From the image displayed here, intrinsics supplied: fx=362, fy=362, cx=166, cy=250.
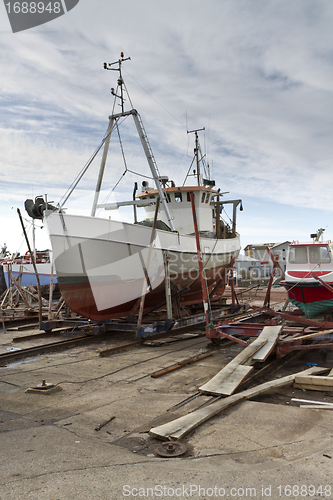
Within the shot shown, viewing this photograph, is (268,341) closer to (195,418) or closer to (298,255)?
(195,418)

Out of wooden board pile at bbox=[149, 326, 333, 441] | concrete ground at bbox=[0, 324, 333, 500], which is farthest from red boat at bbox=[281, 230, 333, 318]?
concrete ground at bbox=[0, 324, 333, 500]

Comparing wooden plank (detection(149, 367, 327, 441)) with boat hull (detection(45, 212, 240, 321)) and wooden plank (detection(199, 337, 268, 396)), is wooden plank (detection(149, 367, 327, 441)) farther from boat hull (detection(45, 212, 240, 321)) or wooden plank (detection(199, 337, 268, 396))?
boat hull (detection(45, 212, 240, 321))

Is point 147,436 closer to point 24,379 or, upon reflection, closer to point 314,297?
point 24,379

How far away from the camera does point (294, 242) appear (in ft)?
33.5

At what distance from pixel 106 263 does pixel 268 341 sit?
14.9 ft

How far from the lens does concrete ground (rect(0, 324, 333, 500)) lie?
98.0 inches

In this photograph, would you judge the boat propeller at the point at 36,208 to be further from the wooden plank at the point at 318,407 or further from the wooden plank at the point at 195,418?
the wooden plank at the point at 318,407

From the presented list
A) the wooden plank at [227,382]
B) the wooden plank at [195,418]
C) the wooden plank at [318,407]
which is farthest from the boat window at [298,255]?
the wooden plank at [318,407]

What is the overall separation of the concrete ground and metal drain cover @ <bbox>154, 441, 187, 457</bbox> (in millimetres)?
47

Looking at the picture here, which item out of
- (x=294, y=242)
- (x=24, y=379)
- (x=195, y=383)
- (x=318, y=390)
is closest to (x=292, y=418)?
(x=318, y=390)

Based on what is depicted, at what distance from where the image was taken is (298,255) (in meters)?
9.91

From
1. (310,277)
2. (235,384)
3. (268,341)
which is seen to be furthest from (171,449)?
(310,277)

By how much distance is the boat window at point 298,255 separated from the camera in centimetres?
983

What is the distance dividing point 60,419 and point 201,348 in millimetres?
4468
